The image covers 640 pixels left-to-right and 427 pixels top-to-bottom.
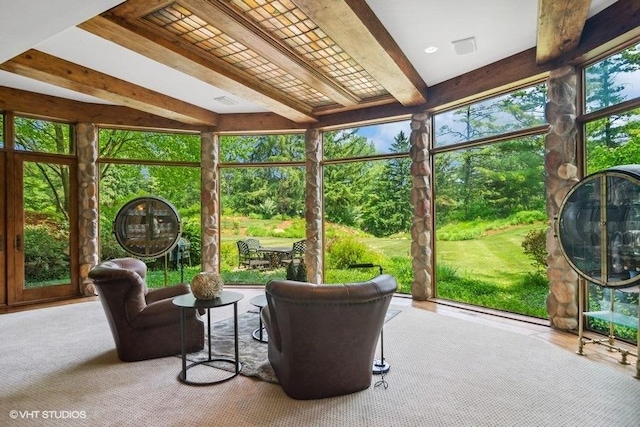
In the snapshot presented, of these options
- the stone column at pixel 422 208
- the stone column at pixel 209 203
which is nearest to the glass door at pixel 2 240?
the stone column at pixel 209 203

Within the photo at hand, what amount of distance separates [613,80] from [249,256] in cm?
630

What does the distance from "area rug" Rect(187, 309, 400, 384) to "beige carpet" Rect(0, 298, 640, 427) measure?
15 cm

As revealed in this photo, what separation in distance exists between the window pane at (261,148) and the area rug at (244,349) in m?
3.44

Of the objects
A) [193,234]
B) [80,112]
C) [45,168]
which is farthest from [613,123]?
[45,168]

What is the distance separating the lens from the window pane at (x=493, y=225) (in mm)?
4773

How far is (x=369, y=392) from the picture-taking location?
267cm

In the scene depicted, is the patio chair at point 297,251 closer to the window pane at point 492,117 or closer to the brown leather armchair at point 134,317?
the window pane at point 492,117

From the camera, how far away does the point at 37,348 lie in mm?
3619

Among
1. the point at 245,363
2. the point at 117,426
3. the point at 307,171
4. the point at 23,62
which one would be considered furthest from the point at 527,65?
the point at 23,62

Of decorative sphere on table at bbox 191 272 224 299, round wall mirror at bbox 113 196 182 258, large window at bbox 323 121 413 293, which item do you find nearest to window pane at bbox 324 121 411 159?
large window at bbox 323 121 413 293

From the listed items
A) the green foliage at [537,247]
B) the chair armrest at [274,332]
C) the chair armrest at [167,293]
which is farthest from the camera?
the green foliage at [537,247]

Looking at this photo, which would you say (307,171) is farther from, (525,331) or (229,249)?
(525,331)

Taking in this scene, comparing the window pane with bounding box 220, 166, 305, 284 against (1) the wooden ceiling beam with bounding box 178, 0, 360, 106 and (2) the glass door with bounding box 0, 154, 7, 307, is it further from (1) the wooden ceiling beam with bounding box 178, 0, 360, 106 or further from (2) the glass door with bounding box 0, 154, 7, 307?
(2) the glass door with bounding box 0, 154, 7, 307

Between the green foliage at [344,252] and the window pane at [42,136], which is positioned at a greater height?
the window pane at [42,136]
